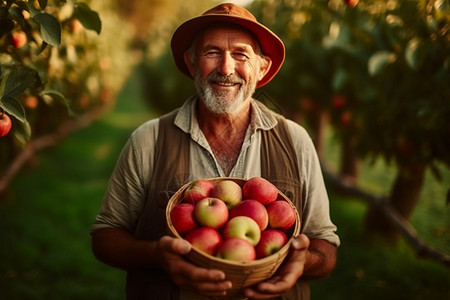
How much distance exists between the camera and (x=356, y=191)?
4562 millimetres

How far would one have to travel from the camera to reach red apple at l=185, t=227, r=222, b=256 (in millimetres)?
1494

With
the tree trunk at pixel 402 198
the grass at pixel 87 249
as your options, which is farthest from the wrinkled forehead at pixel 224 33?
the grass at pixel 87 249

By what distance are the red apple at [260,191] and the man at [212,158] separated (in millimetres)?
242

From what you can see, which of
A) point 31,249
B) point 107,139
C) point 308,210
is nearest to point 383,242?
point 308,210

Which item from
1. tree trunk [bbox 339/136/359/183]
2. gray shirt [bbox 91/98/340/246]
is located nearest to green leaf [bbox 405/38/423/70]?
gray shirt [bbox 91/98/340/246]

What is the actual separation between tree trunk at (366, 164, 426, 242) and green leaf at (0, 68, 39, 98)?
3147 millimetres

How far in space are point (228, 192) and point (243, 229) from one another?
0.67 feet

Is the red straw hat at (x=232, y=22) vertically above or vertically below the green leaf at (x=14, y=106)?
above

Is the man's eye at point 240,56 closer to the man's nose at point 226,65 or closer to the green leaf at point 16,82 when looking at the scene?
the man's nose at point 226,65

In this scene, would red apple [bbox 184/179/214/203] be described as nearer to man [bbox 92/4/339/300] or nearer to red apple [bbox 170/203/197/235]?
red apple [bbox 170/203/197/235]

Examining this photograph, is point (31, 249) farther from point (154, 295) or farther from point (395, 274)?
point (395, 274)

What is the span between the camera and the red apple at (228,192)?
5.48 feet

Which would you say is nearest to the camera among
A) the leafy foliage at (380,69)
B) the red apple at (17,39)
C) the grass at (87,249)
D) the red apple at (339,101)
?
the red apple at (17,39)

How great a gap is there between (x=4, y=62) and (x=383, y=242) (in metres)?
3.91
